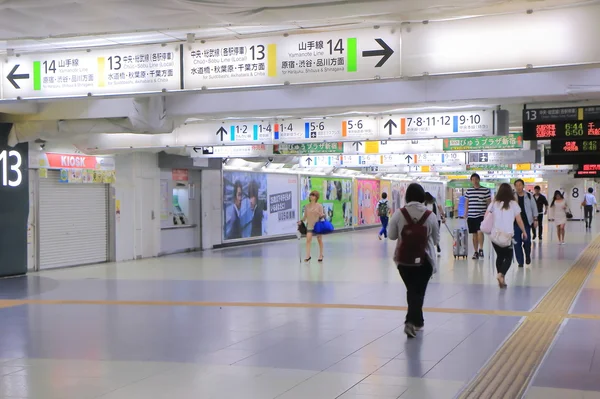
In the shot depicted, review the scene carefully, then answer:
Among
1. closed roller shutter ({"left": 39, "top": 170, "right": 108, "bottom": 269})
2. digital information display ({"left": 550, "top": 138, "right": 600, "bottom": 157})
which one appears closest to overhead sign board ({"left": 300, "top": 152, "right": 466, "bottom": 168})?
digital information display ({"left": 550, "top": 138, "right": 600, "bottom": 157})

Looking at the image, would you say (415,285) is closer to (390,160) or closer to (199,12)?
(199,12)

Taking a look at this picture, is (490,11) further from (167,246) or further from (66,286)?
(167,246)

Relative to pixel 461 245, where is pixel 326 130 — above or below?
above

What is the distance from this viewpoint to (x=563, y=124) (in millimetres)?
14891

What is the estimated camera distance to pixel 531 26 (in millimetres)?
7168

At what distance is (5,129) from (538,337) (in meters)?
10.8

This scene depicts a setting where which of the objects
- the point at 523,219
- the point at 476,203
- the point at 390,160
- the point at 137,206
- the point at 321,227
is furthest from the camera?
the point at 390,160

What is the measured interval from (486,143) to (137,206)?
905 centimetres

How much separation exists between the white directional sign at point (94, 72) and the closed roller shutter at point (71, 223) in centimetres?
703

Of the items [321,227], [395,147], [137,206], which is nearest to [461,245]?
[321,227]

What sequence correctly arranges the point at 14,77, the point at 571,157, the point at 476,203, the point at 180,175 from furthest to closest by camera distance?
the point at 180,175, the point at 571,157, the point at 476,203, the point at 14,77

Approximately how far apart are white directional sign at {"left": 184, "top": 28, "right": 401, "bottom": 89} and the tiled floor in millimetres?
2736

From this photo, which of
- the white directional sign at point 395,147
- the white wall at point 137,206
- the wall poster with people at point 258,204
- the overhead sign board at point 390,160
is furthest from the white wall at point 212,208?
the white directional sign at point 395,147

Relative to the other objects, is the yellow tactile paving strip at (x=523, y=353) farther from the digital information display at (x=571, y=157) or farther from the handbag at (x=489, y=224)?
the digital information display at (x=571, y=157)
